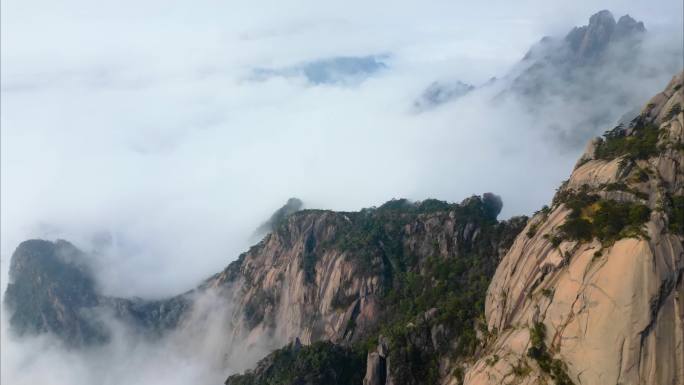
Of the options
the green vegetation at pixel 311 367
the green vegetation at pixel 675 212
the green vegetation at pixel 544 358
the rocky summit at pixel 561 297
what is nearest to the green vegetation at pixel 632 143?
the rocky summit at pixel 561 297

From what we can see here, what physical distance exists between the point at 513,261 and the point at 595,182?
56.3 ft

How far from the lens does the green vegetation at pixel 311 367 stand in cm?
13388

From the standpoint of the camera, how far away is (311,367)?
13650 cm

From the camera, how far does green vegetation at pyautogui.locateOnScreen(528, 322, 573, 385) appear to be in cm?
7319

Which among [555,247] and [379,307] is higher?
[555,247]

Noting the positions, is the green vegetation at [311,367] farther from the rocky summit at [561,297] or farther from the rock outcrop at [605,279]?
the rock outcrop at [605,279]

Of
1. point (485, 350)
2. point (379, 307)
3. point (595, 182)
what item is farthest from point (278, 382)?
point (595, 182)

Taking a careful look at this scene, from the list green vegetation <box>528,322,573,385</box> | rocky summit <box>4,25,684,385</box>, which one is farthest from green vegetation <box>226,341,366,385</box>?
green vegetation <box>528,322,573,385</box>

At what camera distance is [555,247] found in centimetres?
8481

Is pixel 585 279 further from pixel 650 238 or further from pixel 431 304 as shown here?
pixel 431 304

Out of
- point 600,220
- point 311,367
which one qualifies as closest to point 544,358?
point 600,220

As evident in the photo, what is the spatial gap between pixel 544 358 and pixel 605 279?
12.3m

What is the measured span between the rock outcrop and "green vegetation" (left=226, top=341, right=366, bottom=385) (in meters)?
45.6

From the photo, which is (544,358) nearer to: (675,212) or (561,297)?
(561,297)
